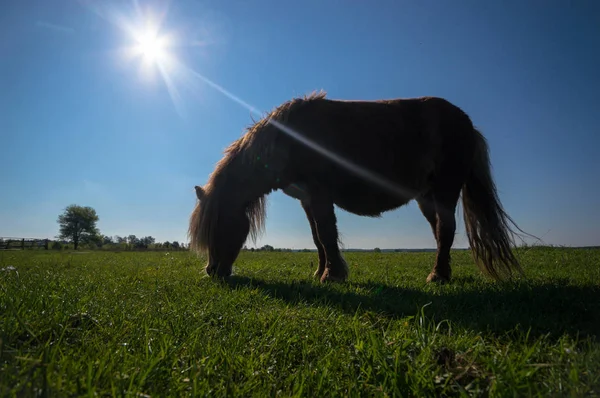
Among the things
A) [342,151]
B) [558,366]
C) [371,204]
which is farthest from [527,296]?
[342,151]

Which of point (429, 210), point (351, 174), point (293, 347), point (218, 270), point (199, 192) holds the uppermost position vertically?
point (351, 174)

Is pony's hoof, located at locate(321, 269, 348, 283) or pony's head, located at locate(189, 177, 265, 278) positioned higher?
pony's head, located at locate(189, 177, 265, 278)

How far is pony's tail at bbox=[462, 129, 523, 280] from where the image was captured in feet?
16.4

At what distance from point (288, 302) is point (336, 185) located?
237 cm

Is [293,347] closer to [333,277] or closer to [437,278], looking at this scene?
[333,277]

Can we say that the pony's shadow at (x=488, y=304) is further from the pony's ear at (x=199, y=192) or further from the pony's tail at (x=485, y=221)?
the pony's ear at (x=199, y=192)

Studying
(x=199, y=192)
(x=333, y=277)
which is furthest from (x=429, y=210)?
(x=199, y=192)

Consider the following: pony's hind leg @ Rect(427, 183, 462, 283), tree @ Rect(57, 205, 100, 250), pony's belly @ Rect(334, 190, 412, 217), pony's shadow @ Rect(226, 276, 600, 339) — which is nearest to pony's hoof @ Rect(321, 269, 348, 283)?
pony's shadow @ Rect(226, 276, 600, 339)

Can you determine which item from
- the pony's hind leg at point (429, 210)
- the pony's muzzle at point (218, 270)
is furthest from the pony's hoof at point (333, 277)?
the pony's hind leg at point (429, 210)

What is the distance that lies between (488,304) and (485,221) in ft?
9.35

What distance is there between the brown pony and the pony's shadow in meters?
1.19

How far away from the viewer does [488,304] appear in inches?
112

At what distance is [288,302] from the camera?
305 centimetres

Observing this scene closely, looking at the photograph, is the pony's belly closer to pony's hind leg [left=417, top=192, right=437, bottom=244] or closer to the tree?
pony's hind leg [left=417, top=192, right=437, bottom=244]
